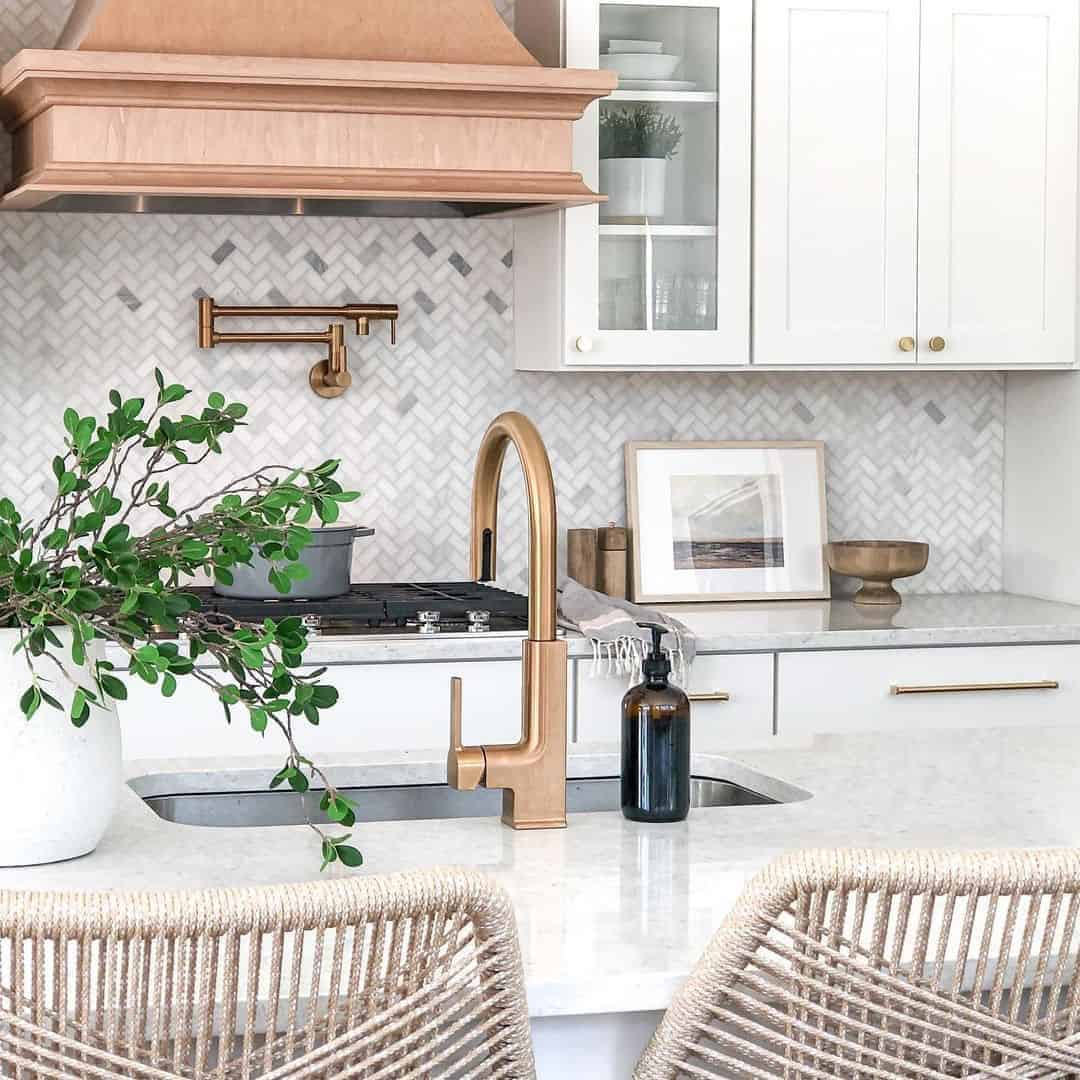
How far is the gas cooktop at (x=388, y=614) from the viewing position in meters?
3.34

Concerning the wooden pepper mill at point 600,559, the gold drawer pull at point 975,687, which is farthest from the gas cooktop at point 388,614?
the gold drawer pull at point 975,687

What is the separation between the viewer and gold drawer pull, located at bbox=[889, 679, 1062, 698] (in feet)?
11.6

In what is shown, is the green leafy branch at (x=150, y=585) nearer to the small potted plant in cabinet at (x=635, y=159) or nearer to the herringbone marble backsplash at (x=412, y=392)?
the small potted plant in cabinet at (x=635, y=159)

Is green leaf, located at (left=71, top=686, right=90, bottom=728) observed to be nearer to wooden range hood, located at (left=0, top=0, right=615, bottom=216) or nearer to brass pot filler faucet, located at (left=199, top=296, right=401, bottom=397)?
wooden range hood, located at (left=0, top=0, right=615, bottom=216)

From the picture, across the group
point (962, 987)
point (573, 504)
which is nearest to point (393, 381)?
point (573, 504)

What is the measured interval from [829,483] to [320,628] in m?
1.45

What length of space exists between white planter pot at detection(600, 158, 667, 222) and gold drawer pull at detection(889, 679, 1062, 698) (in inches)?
44.3

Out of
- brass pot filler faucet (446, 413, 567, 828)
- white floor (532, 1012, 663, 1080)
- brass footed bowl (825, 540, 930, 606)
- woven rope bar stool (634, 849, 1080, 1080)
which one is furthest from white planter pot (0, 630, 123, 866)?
brass footed bowl (825, 540, 930, 606)

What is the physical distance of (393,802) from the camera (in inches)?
78.3

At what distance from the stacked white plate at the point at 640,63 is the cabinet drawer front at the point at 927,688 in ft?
4.08

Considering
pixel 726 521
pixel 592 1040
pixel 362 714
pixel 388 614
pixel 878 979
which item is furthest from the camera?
pixel 726 521

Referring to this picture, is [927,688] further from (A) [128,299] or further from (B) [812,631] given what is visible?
(A) [128,299]

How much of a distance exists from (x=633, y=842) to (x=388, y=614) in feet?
5.88

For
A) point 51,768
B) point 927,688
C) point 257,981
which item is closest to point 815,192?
point 927,688
